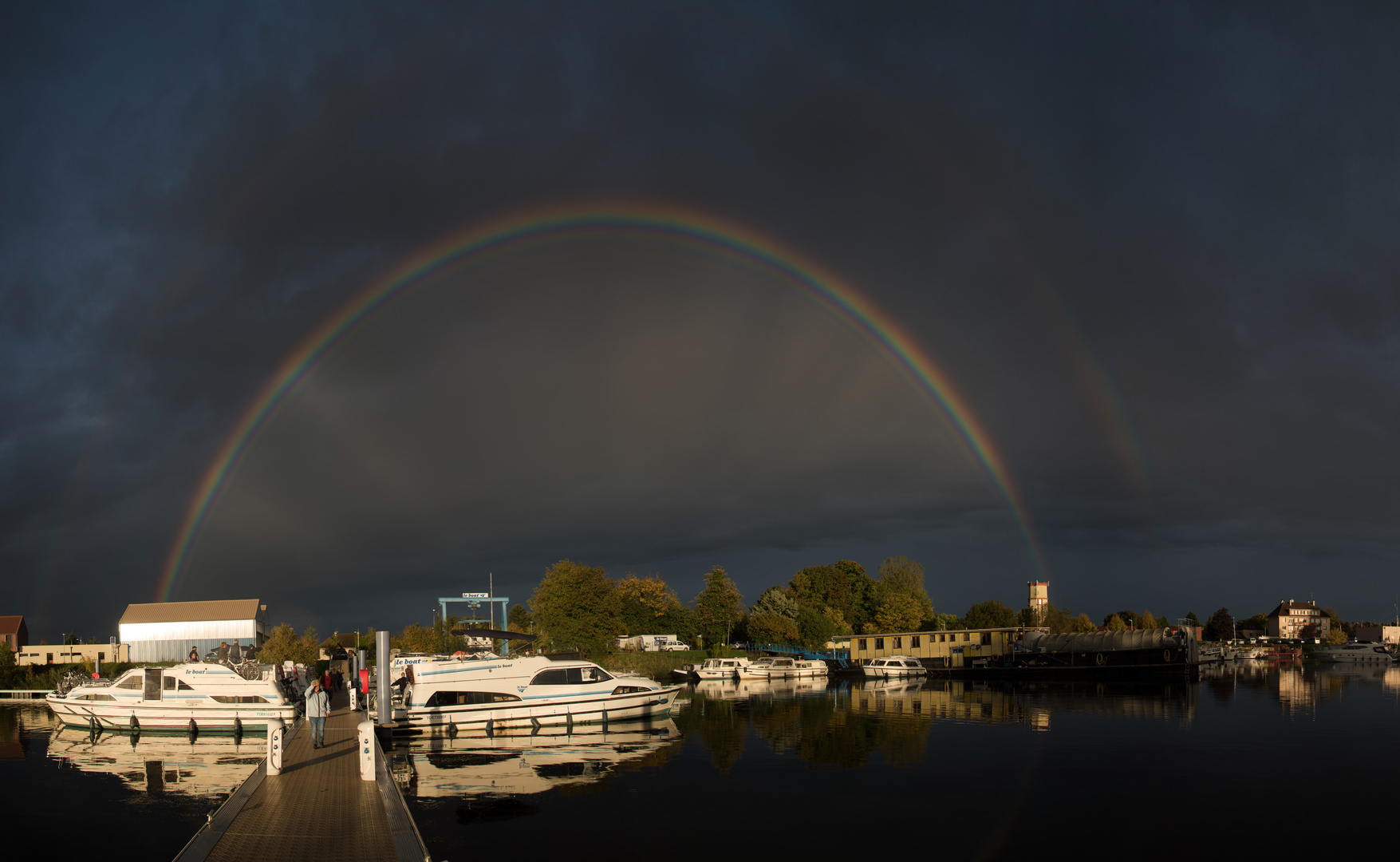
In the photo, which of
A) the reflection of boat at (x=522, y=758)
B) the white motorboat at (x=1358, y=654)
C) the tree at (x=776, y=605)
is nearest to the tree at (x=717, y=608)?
the tree at (x=776, y=605)

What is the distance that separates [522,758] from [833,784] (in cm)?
1397

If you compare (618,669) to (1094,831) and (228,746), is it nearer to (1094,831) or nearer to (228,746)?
(228,746)

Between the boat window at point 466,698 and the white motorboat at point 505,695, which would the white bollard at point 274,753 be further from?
the boat window at point 466,698

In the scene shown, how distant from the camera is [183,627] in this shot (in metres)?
134

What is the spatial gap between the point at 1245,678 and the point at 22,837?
382 ft

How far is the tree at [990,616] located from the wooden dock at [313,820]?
158753mm

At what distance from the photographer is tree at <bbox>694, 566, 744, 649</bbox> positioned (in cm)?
13150

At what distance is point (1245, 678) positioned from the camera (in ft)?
356

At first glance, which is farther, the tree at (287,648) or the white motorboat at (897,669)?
the white motorboat at (897,669)

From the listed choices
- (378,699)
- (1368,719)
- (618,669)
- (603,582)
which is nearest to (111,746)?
(378,699)

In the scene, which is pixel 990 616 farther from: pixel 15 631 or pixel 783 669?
pixel 15 631

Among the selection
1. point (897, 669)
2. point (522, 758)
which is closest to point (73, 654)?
point (897, 669)

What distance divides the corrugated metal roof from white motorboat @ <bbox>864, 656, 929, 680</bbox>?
91.0m

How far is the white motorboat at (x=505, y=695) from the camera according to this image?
159 ft
